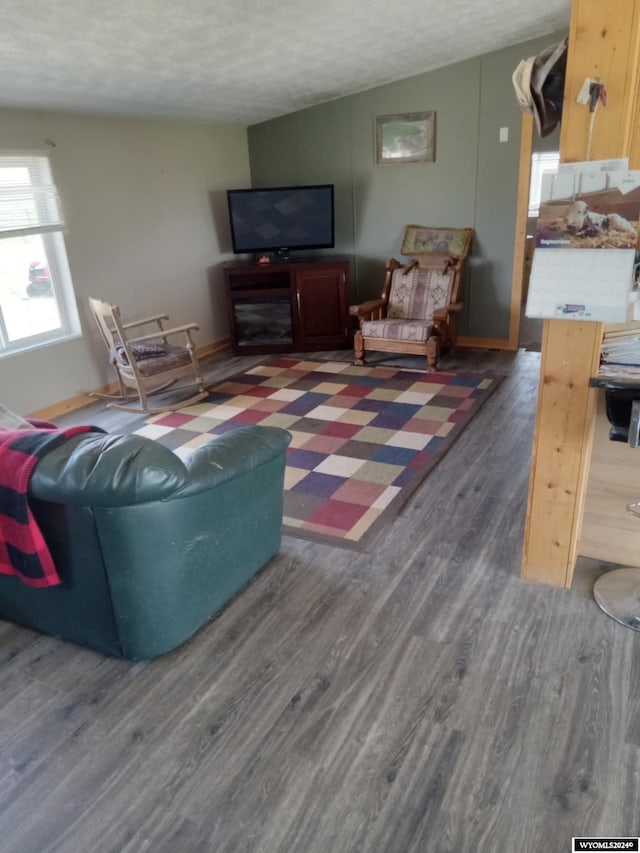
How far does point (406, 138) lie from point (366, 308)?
1.63m

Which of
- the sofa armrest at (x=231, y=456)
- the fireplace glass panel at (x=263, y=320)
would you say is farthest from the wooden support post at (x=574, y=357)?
the fireplace glass panel at (x=263, y=320)

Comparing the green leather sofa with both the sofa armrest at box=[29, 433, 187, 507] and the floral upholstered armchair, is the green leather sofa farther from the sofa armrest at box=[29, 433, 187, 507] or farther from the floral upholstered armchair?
the floral upholstered armchair

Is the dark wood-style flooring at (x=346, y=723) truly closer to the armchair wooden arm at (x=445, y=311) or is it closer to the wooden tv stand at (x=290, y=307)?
the armchair wooden arm at (x=445, y=311)

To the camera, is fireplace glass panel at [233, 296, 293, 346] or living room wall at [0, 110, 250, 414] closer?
living room wall at [0, 110, 250, 414]

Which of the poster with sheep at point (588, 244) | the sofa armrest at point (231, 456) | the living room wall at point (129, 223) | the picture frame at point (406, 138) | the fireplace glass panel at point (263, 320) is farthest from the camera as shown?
the fireplace glass panel at point (263, 320)

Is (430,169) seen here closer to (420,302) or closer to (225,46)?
(420,302)

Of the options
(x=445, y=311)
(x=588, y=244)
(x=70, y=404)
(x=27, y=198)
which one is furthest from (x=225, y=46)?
(x=588, y=244)

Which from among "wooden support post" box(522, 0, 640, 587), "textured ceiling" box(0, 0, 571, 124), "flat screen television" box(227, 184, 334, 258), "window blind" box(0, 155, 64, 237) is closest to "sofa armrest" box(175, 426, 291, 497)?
"wooden support post" box(522, 0, 640, 587)

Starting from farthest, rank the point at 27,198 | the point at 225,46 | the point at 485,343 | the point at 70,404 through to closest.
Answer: the point at 485,343 → the point at 70,404 → the point at 27,198 → the point at 225,46

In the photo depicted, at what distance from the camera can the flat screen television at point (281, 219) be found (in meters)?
5.77

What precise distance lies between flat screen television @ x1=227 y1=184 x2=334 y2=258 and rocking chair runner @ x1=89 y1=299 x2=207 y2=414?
148 centimetres

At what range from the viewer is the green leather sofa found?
180cm

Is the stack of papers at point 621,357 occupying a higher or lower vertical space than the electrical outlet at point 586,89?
lower

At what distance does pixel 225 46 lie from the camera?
3740 millimetres
